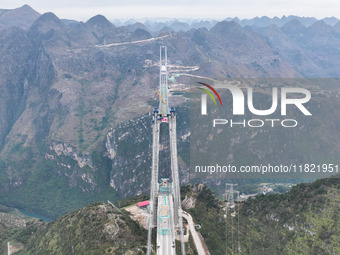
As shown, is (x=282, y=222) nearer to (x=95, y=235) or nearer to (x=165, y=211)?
(x=165, y=211)

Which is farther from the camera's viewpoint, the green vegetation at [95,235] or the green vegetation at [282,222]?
the green vegetation at [282,222]

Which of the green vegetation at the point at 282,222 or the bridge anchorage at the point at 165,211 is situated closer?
the green vegetation at the point at 282,222

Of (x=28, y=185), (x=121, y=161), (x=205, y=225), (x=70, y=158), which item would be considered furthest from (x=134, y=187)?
(x=205, y=225)

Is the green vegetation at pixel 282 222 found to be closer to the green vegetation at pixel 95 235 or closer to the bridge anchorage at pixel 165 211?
the bridge anchorage at pixel 165 211

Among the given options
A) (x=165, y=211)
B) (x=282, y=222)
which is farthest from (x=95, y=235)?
(x=282, y=222)

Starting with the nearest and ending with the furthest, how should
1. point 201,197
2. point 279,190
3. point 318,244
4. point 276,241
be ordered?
point 318,244
point 276,241
point 201,197
point 279,190

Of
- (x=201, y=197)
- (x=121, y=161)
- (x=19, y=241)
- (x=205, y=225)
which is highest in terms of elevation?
(x=121, y=161)

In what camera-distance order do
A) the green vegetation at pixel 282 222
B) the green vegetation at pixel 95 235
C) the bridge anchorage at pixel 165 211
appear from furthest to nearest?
the bridge anchorage at pixel 165 211
the green vegetation at pixel 282 222
the green vegetation at pixel 95 235

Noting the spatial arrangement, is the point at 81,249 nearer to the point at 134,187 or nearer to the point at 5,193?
the point at 134,187

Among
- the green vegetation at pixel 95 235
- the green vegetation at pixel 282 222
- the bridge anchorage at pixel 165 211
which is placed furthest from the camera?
the bridge anchorage at pixel 165 211

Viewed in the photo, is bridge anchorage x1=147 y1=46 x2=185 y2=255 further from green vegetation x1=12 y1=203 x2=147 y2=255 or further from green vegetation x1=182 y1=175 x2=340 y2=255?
green vegetation x1=182 y1=175 x2=340 y2=255

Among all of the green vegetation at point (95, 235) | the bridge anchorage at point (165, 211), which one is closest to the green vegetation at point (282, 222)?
the bridge anchorage at point (165, 211)
